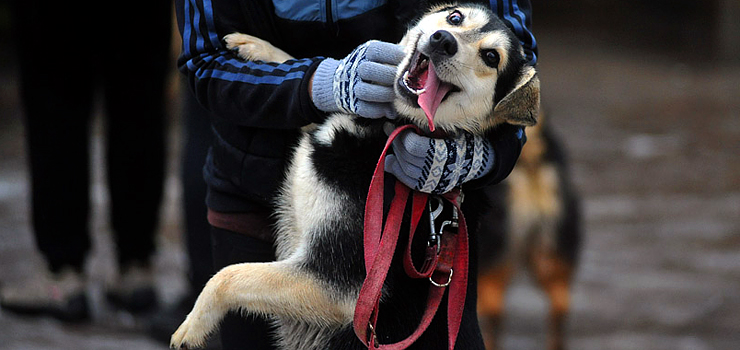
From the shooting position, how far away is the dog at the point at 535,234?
3627mm

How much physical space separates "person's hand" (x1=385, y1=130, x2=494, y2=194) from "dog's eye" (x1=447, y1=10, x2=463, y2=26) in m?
0.30

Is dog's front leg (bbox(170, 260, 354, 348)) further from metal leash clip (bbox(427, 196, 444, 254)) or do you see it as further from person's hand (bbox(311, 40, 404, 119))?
person's hand (bbox(311, 40, 404, 119))

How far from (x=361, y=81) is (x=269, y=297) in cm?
53

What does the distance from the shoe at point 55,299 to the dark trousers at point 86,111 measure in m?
0.08

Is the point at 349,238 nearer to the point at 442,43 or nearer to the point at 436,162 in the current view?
the point at 436,162

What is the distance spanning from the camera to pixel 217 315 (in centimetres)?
192

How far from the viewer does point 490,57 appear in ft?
6.28

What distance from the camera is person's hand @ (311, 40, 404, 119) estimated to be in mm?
1730

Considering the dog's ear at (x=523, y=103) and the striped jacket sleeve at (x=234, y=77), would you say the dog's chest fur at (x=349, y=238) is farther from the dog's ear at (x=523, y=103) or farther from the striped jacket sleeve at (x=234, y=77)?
the dog's ear at (x=523, y=103)

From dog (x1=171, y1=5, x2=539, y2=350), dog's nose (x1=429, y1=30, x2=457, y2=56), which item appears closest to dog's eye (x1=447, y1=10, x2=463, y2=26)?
dog (x1=171, y1=5, x2=539, y2=350)

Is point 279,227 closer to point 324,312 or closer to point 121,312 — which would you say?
point 324,312

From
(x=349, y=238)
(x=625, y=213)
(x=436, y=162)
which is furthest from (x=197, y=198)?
(x=625, y=213)

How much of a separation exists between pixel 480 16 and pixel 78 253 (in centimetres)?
253

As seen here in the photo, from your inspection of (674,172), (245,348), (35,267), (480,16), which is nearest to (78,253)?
(35,267)
